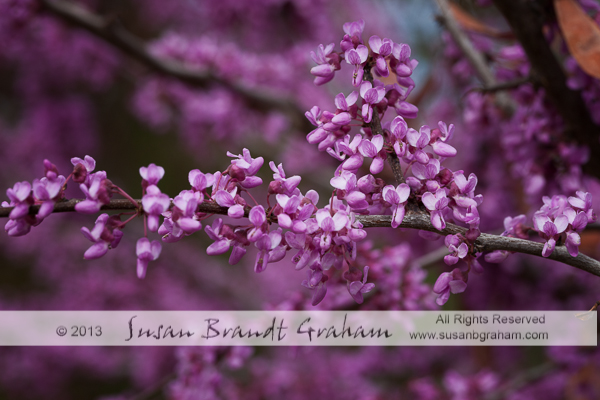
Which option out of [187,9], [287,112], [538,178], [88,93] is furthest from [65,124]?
[538,178]

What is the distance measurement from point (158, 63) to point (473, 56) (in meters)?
0.89

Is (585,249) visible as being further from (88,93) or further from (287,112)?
(88,93)

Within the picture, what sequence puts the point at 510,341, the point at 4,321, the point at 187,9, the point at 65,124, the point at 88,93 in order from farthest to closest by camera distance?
the point at 187,9, the point at 88,93, the point at 65,124, the point at 4,321, the point at 510,341

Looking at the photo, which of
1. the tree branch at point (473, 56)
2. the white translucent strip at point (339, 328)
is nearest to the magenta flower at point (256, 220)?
the white translucent strip at point (339, 328)

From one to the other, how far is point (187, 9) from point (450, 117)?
1.57 meters

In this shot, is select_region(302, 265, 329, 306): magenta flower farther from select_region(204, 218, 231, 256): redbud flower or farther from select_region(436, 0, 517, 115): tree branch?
select_region(436, 0, 517, 115): tree branch

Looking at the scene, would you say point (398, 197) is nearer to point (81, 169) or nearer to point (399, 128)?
point (399, 128)

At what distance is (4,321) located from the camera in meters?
1.25

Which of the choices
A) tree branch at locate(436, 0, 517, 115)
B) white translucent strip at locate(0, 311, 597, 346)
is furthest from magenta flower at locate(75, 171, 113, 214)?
tree branch at locate(436, 0, 517, 115)

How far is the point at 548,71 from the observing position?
633 mm

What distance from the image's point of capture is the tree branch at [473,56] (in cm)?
Answer: 87

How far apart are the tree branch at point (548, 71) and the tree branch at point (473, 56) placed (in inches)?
8.4

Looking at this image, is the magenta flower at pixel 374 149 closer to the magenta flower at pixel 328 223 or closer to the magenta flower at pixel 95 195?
the magenta flower at pixel 328 223

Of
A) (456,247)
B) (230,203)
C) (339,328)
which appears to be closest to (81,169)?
(230,203)
